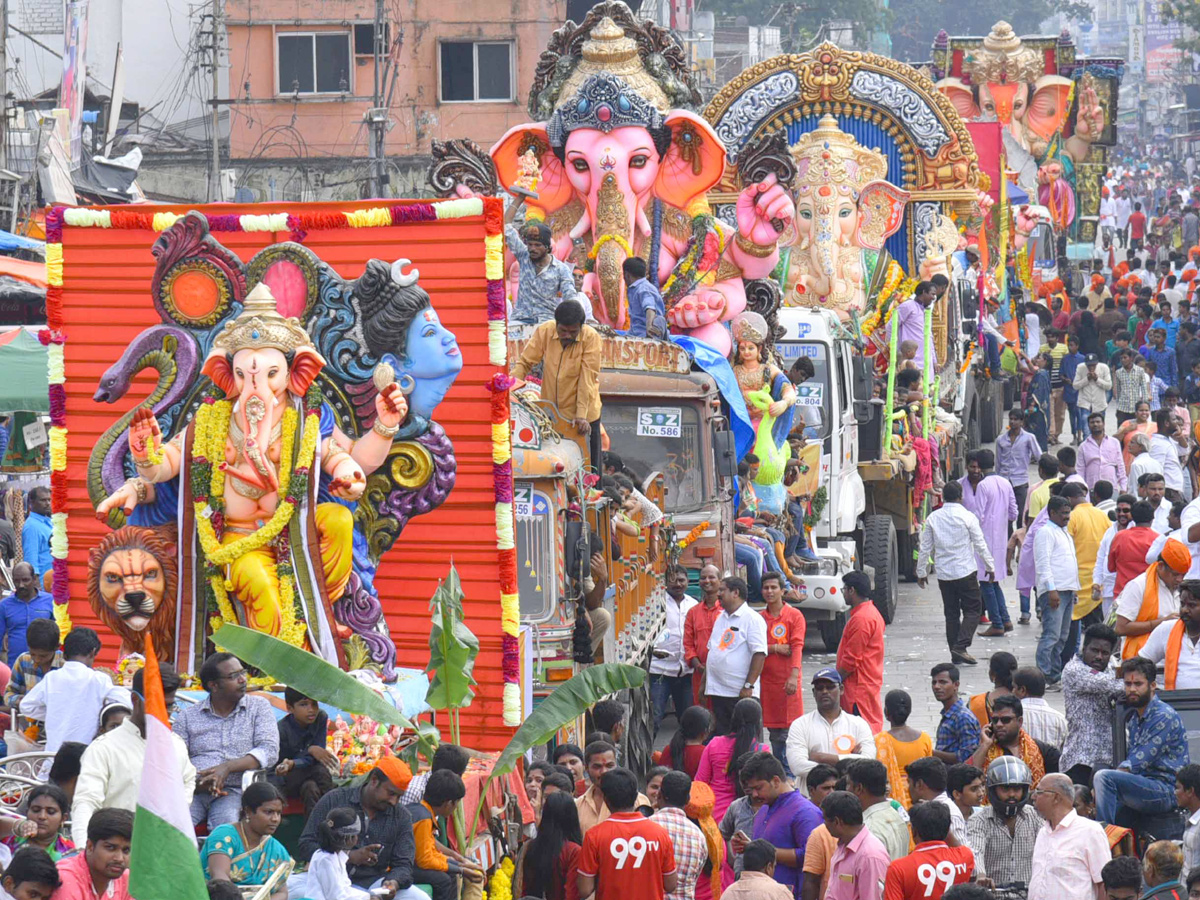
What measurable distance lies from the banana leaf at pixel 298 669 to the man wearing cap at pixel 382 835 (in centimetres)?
30

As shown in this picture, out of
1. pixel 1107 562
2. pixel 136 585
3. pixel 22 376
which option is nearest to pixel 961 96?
pixel 1107 562

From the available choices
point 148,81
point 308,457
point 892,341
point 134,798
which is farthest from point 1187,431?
point 148,81

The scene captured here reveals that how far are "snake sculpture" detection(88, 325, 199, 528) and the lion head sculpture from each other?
36 cm

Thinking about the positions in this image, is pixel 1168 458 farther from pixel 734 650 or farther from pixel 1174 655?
pixel 1174 655

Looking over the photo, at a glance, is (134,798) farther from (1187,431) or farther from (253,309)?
(1187,431)

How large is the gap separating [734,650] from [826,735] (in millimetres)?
2090

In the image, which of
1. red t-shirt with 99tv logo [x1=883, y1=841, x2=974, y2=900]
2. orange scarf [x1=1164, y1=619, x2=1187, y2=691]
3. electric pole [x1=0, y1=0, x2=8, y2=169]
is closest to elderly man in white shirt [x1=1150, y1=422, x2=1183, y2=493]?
orange scarf [x1=1164, y1=619, x2=1187, y2=691]

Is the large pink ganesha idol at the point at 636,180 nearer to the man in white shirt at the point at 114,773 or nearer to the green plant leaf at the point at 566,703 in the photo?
the green plant leaf at the point at 566,703

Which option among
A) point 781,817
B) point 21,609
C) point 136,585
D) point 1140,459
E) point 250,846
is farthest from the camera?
point 1140,459

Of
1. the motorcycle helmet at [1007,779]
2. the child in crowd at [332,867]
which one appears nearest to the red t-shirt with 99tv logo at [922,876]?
the motorcycle helmet at [1007,779]

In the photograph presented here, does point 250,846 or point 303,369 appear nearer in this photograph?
point 250,846

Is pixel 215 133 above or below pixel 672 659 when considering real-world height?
above

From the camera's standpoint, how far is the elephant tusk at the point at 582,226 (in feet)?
55.3

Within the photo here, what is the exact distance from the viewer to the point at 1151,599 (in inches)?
468
